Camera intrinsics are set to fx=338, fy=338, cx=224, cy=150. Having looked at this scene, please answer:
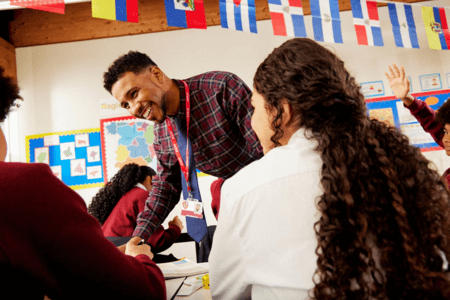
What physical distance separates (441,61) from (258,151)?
319 centimetres

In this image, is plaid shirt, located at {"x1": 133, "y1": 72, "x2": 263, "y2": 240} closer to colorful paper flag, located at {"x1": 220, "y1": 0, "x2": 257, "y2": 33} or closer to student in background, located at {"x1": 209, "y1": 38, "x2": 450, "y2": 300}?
student in background, located at {"x1": 209, "y1": 38, "x2": 450, "y2": 300}

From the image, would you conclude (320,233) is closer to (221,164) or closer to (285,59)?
(285,59)

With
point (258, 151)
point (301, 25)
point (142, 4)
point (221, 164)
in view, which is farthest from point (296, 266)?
point (142, 4)

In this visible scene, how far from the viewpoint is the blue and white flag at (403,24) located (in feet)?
9.40

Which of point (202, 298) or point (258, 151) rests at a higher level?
point (258, 151)

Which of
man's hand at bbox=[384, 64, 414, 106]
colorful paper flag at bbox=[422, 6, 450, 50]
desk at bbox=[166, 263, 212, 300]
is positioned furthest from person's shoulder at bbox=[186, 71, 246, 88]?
colorful paper flag at bbox=[422, 6, 450, 50]

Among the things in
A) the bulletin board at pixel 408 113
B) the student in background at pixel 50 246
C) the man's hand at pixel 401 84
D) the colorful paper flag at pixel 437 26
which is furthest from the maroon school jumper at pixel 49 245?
the bulletin board at pixel 408 113

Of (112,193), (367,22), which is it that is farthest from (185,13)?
(367,22)

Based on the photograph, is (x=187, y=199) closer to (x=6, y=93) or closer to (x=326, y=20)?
(x=6, y=93)

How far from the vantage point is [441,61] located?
3.67 metres

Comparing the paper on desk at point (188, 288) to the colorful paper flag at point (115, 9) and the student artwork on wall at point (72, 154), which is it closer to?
the colorful paper flag at point (115, 9)

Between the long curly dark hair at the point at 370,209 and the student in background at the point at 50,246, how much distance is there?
41 cm

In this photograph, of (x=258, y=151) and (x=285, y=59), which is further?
(x=258, y=151)

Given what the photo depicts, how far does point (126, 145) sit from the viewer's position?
3.66 metres
